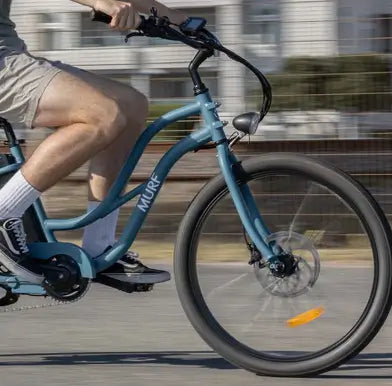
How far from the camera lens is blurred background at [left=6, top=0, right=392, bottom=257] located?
8023 mm

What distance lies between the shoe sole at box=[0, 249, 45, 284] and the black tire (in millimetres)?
510

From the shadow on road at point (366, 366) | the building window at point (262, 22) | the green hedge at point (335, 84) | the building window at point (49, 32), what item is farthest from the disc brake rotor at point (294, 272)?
the building window at point (49, 32)

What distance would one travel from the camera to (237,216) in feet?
14.9

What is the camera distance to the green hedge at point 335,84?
26.6 ft

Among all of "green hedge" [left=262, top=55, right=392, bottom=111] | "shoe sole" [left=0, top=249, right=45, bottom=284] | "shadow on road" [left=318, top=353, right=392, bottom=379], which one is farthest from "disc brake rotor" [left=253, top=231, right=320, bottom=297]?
"green hedge" [left=262, top=55, right=392, bottom=111]

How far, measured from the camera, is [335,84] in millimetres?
8195

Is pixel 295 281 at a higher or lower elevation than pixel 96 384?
higher

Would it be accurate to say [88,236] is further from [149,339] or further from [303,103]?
[303,103]

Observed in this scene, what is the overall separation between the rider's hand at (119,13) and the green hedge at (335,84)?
3.92 meters

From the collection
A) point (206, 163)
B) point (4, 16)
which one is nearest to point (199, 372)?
point (4, 16)

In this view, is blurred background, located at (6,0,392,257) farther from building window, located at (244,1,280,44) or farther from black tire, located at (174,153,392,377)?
black tire, located at (174,153,392,377)

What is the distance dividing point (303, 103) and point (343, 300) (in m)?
3.79

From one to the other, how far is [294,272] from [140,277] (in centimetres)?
57

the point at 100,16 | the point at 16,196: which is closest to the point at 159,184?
the point at 16,196
